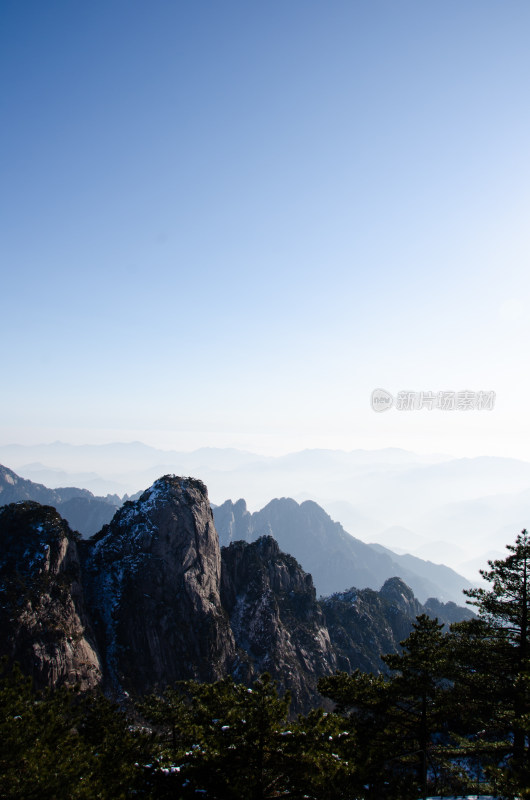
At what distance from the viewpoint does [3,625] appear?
6088 centimetres

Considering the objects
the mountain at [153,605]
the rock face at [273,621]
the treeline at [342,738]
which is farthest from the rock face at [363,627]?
the treeline at [342,738]

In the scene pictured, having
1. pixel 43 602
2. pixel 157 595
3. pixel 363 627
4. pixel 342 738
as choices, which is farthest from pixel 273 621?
pixel 342 738

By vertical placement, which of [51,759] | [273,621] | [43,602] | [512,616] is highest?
[512,616]

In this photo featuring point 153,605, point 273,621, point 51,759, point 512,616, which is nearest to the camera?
point 51,759

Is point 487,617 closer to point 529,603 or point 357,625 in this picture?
point 529,603

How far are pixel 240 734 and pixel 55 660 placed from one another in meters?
63.4

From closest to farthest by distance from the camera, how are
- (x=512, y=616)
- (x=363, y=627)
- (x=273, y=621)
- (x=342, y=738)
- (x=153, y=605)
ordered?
(x=342, y=738), (x=512, y=616), (x=153, y=605), (x=273, y=621), (x=363, y=627)

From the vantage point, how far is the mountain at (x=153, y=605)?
6631 cm

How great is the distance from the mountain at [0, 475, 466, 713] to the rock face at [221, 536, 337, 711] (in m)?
0.28

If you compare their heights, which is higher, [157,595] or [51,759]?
[51,759]

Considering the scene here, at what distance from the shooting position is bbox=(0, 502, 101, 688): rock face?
203 feet

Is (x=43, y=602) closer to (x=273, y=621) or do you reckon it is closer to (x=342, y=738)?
(x=273, y=621)

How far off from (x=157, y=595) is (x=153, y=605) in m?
2.22

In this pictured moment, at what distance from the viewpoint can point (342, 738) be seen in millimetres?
20984
